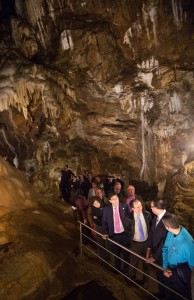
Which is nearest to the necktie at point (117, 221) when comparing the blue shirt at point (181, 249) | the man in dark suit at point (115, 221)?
the man in dark suit at point (115, 221)

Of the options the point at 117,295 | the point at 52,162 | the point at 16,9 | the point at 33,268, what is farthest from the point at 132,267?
the point at 16,9

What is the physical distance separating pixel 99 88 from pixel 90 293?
9.43 metres

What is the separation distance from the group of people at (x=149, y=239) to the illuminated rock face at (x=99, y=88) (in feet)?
22.4

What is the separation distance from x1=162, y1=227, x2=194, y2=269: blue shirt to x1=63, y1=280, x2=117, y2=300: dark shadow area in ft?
4.94

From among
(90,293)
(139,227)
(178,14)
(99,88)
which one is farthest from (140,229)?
(178,14)

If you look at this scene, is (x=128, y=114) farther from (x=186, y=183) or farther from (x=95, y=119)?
(x=186, y=183)

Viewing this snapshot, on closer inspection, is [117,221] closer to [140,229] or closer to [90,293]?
A: [140,229]

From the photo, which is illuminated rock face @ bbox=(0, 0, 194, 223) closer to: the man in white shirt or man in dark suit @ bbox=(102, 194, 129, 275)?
man in dark suit @ bbox=(102, 194, 129, 275)

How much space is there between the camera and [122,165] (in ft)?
44.7

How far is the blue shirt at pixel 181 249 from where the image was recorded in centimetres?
360

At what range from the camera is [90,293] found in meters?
4.78

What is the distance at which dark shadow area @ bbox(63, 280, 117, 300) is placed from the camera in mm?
4676

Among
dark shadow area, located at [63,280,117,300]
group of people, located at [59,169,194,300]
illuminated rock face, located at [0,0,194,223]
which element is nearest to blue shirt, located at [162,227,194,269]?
group of people, located at [59,169,194,300]

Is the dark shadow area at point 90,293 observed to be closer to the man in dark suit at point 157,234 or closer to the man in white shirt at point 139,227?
the man in white shirt at point 139,227
